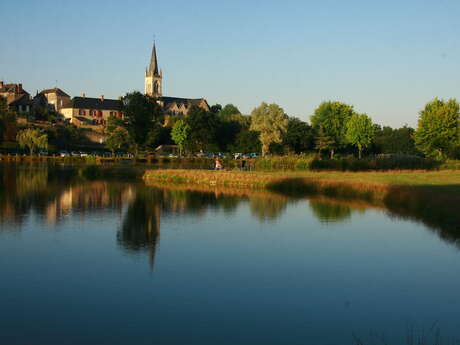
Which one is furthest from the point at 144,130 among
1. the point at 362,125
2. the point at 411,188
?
the point at 411,188

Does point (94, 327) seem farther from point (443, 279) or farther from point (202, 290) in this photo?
point (443, 279)

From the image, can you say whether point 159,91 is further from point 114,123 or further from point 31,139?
point 31,139

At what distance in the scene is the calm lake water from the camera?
1290 centimetres

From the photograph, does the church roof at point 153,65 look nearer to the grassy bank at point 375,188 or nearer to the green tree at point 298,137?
the green tree at point 298,137

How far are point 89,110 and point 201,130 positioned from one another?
56.2 meters

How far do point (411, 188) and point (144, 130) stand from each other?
239 feet

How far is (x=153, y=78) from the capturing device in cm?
18000

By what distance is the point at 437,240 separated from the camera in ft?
76.2

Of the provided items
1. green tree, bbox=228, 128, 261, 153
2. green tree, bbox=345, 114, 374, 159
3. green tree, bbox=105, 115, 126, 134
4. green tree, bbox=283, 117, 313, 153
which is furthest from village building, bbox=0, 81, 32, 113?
green tree, bbox=345, 114, 374, 159

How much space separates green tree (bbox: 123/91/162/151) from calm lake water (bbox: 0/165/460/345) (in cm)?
6903

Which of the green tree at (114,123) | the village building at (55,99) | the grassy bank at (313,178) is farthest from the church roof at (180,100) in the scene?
the grassy bank at (313,178)

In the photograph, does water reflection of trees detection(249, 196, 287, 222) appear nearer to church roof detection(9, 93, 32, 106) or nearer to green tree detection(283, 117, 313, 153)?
green tree detection(283, 117, 313, 153)

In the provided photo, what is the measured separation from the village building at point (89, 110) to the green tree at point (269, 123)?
198ft

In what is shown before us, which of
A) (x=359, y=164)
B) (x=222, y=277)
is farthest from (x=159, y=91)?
(x=222, y=277)
